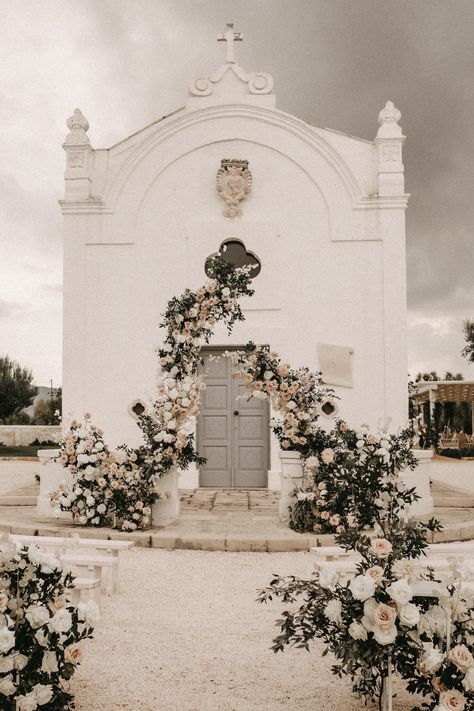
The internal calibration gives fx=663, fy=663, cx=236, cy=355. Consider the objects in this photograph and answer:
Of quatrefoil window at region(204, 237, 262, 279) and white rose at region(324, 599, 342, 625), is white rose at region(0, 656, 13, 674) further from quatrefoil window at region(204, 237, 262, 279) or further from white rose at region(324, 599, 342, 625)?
quatrefoil window at region(204, 237, 262, 279)

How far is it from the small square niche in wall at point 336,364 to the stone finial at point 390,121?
12.4 feet

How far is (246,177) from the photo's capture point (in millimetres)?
11828

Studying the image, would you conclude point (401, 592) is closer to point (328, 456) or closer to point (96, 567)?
point (96, 567)

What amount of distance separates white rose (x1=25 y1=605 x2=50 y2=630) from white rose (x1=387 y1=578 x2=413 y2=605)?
1445mm

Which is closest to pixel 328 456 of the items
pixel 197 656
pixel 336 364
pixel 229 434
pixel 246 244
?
pixel 197 656

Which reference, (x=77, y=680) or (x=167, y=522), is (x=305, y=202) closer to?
(x=167, y=522)

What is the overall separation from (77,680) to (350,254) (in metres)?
9.07

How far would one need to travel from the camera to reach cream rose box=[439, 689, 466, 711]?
261 cm

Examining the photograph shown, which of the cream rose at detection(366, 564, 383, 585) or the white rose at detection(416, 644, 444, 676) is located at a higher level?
the cream rose at detection(366, 564, 383, 585)

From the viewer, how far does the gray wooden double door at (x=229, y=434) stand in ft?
38.3

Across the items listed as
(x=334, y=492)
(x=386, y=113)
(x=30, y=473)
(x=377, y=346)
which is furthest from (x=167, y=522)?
(x=30, y=473)

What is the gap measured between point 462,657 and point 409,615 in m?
0.24

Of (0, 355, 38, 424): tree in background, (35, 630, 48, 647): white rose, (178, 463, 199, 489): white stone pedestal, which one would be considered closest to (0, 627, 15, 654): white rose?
(35, 630, 48, 647): white rose

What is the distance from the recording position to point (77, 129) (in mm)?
11867
